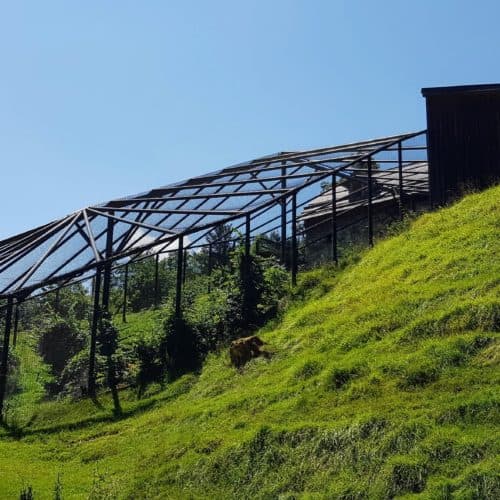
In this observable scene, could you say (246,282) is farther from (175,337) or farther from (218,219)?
(218,219)

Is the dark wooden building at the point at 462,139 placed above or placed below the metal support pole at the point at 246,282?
above

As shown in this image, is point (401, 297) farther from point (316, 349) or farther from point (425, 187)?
point (425, 187)

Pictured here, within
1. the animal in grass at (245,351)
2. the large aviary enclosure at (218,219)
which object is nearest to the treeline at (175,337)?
the large aviary enclosure at (218,219)

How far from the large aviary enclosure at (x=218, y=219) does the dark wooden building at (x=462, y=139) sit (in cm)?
120

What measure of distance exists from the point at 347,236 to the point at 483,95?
586 cm

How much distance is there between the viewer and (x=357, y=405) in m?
8.70

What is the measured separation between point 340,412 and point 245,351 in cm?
434

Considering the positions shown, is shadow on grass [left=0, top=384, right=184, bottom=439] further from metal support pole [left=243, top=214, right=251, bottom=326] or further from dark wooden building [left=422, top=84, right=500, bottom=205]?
dark wooden building [left=422, top=84, right=500, bottom=205]

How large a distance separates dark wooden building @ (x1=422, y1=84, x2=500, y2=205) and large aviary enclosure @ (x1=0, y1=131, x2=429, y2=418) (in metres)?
1.20

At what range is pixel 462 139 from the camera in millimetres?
18406

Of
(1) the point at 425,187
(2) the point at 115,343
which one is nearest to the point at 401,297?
(2) the point at 115,343

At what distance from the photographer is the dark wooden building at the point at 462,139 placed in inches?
714

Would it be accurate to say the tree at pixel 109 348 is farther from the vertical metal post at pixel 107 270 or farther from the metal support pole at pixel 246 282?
the metal support pole at pixel 246 282

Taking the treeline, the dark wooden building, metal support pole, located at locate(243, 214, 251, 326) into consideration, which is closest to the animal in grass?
the treeline
